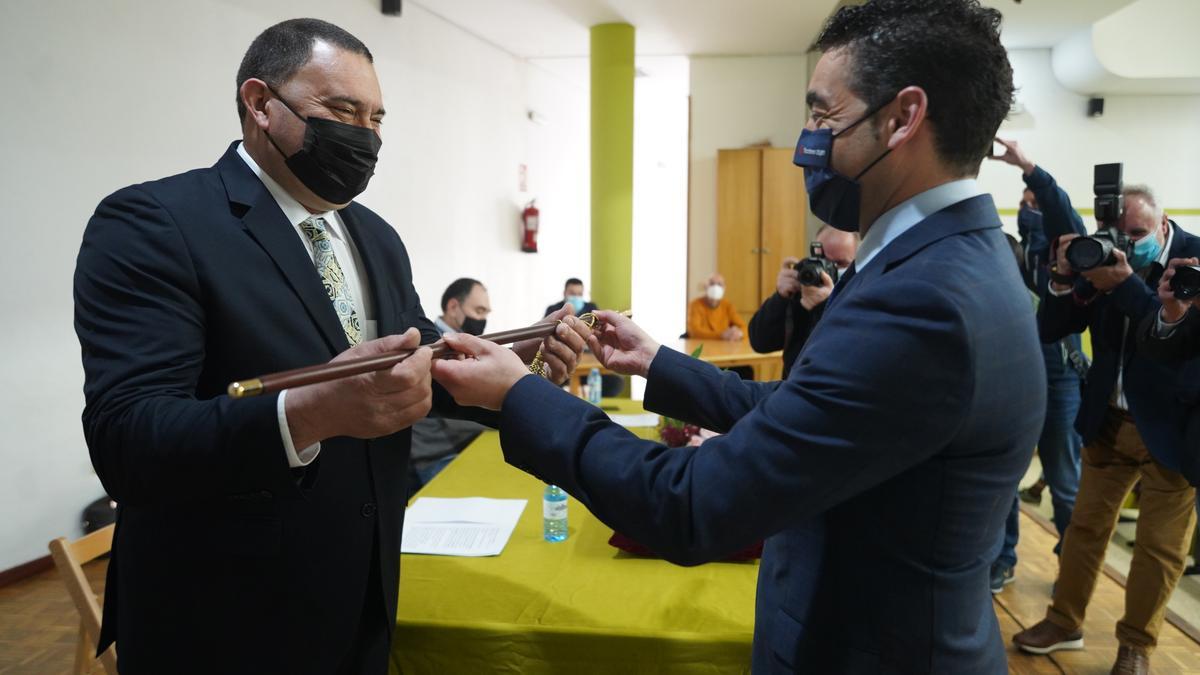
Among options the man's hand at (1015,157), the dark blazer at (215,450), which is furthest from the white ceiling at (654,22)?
the dark blazer at (215,450)

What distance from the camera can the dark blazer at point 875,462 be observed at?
884mm

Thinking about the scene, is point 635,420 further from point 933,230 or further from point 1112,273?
point 933,230

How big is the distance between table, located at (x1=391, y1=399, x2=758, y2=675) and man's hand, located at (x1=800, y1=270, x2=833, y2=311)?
1494 millimetres

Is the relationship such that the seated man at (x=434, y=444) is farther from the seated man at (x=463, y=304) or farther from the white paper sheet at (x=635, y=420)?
the seated man at (x=463, y=304)

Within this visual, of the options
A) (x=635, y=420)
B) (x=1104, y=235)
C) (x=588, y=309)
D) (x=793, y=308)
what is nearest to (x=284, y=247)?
(x=635, y=420)

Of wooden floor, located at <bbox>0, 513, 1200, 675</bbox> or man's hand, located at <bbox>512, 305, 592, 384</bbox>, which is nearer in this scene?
man's hand, located at <bbox>512, 305, 592, 384</bbox>

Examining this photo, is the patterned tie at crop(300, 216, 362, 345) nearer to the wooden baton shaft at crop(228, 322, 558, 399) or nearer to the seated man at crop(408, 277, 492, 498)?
the wooden baton shaft at crop(228, 322, 558, 399)

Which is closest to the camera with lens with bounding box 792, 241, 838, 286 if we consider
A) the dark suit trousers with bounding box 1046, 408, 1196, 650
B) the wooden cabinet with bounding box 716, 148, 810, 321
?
the dark suit trousers with bounding box 1046, 408, 1196, 650

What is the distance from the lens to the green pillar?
7930 mm

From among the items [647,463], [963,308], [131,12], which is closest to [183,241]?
[647,463]

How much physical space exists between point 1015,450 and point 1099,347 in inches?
94.3

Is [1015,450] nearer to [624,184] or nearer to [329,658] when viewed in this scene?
[329,658]

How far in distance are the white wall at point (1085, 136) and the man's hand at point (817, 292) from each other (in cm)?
491

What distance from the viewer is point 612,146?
26.1 ft
